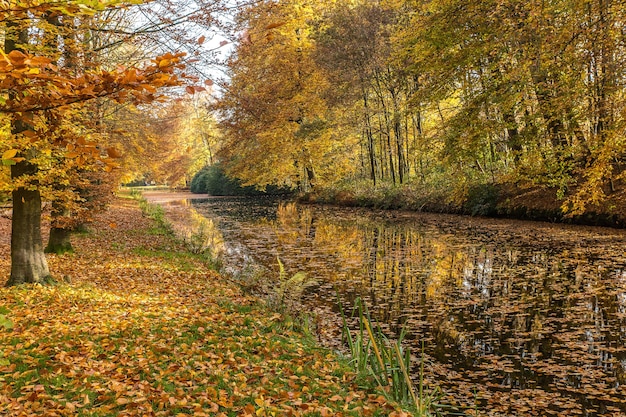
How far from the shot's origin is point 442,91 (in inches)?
694

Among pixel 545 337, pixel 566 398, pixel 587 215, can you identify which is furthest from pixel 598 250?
pixel 566 398

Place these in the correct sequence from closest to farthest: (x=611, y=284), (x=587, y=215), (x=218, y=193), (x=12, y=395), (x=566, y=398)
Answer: (x=12, y=395), (x=566, y=398), (x=611, y=284), (x=587, y=215), (x=218, y=193)

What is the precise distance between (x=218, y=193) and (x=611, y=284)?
163 feet

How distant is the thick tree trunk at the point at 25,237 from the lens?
287 inches

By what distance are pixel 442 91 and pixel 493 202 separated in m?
5.55

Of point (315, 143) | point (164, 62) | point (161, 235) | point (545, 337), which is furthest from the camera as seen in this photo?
point (315, 143)

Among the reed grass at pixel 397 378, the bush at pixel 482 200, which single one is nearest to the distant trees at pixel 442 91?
the bush at pixel 482 200

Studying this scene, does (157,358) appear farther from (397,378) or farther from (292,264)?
(292,264)

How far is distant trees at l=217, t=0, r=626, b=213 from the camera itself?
9.21 metres

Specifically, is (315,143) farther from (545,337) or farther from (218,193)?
(218,193)

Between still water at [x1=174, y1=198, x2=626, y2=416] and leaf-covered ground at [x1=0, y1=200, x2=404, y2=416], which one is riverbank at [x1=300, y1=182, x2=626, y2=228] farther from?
leaf-covered ground at [x1=0, y1=200, x2=404, y2=416]

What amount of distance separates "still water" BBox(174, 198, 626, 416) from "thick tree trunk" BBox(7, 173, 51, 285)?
16.9 ft

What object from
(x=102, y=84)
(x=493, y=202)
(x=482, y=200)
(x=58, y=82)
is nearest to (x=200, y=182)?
(x=482, y=200)

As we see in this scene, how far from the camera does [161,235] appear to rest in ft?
54.1
